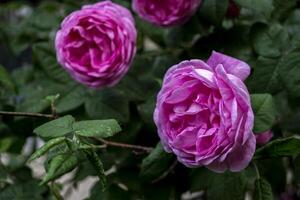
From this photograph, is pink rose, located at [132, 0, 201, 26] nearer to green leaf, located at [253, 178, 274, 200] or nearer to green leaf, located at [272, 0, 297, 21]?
green leaf, located at [272, 0, 297, 21]

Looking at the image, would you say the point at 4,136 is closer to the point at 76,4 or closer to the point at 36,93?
the point at 36,93

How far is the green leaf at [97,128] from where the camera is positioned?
523mm

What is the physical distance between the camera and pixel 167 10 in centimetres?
78

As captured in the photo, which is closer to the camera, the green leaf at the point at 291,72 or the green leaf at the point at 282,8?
the green leaf at the point at 291,72

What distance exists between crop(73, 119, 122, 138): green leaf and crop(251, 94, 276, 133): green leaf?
166 millimetres

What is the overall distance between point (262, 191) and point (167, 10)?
31cm

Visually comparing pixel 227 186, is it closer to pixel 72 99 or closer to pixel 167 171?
pixel 167 171

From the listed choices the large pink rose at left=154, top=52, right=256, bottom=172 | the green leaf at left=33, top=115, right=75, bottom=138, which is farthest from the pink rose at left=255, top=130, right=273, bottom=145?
the green leaf at left=33, top=115, right=75, bottom=138

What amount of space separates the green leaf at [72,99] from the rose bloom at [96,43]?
88 mm

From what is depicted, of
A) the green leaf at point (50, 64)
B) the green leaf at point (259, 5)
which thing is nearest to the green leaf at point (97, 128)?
the green leaf at point (259, 5)

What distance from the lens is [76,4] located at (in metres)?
1.03

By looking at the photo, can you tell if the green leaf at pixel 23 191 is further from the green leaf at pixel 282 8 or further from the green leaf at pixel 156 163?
the green leaf at pixel 282 8

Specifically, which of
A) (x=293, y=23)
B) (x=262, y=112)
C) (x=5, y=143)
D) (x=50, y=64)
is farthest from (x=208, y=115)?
(x=5, y=143)

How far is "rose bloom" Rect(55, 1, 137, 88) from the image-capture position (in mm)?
734
